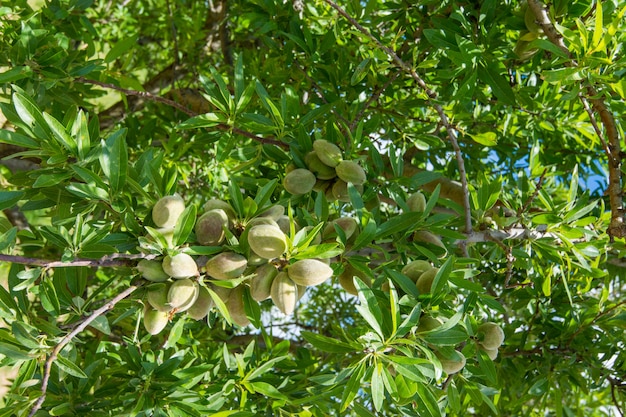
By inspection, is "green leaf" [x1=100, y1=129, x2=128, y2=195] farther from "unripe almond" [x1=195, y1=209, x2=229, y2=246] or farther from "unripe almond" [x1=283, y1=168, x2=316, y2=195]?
"unripe almond" [x1=283, y1=168, x2=316, y2=195]

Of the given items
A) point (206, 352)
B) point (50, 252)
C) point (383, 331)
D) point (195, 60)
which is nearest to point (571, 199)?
point (383, 331)

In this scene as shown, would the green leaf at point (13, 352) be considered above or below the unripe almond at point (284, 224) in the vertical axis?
below

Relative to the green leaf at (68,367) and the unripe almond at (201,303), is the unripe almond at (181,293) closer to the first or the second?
the unripe almond at (201,303)

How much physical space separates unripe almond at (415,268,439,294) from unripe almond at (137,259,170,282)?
612 mm

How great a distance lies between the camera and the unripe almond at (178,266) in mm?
1183

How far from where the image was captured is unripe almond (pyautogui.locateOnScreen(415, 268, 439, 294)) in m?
1.39

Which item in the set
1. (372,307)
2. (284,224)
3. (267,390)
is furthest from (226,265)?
(267,390)

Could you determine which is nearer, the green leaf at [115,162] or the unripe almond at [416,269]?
the green leaf at [115,162]

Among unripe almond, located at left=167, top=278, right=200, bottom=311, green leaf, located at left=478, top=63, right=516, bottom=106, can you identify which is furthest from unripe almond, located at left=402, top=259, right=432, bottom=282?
green leaf, located at left=478, top=63, right=516, bottom=106

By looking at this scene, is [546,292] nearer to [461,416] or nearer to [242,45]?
[461,416]

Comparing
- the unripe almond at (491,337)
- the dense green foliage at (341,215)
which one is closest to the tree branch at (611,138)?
the dense green foliage at (341,215)

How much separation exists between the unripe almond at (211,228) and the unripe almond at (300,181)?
33 centimetres

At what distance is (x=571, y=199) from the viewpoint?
72.1 inches

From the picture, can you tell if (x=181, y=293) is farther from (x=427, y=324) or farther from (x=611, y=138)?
(x=611, y=138)
